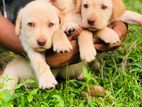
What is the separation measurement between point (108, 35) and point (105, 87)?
1.50ft

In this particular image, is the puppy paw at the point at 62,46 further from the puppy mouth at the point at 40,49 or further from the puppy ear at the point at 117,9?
the puppy ear at the point at 117,9

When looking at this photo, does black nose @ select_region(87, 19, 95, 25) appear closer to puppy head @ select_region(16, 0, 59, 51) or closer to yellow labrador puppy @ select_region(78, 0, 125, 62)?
yellow labrador puppy @ select_region(78, 0, 125, 62)

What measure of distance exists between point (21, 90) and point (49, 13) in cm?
66

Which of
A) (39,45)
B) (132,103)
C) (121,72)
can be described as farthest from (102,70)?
(39,45)

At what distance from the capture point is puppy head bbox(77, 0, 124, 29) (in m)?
4.01

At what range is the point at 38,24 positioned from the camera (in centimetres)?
392

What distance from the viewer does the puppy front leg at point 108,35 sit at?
13.4 ft

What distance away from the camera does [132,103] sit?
4.08 metres

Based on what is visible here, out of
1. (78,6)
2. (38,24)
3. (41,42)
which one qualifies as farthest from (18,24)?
(78,6)

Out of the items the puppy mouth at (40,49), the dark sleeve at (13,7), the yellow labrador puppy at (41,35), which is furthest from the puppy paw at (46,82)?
the dark sleeve at (13,7)

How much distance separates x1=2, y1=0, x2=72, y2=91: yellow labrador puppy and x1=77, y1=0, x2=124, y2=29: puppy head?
21 centimetres

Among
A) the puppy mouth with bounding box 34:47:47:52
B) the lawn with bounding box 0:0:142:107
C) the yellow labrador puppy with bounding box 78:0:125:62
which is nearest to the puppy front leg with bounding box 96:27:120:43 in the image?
the yellow labrador puppy with bounding box 78:0:125:62

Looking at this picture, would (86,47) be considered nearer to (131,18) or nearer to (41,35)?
(41,35)

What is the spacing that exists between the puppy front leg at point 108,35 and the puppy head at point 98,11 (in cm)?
5
